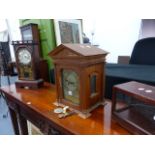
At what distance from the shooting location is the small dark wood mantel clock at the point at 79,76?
26.6 inches

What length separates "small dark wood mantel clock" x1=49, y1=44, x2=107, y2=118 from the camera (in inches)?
26.6

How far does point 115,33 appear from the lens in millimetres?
2592

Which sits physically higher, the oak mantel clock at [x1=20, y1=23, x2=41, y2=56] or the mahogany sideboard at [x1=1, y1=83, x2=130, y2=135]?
the oak mantel clock at [x1=20, y1=23, x2=41, y2=56]

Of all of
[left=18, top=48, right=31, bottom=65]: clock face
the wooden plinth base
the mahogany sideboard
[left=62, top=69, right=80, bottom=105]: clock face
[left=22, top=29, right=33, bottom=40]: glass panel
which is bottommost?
the mahogany sideboard

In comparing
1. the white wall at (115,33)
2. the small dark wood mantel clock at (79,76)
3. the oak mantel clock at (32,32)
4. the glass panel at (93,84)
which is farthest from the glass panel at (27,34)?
the white wall at (115,33)

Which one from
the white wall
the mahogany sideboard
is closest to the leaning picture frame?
the mahogany sideboard

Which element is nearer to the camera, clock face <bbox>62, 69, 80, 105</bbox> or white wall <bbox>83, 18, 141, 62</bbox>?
clock face <bbox>62, 69, 80, 105</bbox>

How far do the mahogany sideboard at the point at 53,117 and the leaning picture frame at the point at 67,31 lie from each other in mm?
496

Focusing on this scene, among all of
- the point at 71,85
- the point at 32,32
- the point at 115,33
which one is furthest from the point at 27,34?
the point at 115,33

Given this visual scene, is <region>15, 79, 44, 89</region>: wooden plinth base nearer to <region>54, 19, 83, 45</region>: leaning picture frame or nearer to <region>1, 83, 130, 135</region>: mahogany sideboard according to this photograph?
<region>1, 83, 130, 135</region>: mahogany sideboard

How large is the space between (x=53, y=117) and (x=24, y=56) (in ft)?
1.99

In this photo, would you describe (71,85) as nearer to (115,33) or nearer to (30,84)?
(30,84)

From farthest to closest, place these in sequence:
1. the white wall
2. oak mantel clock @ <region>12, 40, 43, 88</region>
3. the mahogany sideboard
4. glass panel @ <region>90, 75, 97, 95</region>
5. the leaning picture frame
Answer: the white wall
the leaning picture frame
oak mantel clock @ <region>12, 40, 43, 88</region>
glass panel @ <region>90, 75, 97, 95</region>
the mahogany sideboard

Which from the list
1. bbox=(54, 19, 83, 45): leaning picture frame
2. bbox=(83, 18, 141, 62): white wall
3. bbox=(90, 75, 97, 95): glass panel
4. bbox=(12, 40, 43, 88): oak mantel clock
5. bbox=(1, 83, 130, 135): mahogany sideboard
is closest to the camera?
bbox=(1, 83, 130, 135): mahogany sideboard
